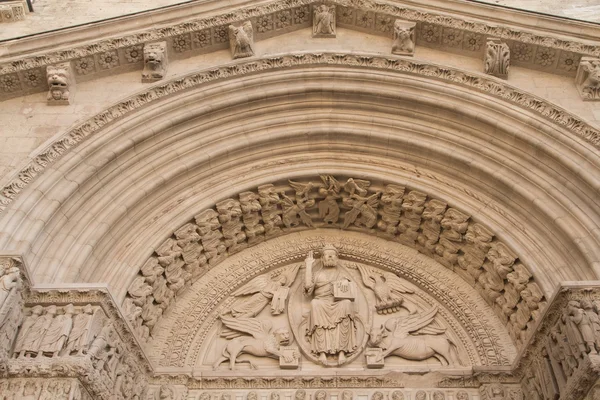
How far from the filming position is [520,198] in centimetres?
712

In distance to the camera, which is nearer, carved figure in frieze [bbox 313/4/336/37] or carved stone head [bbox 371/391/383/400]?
carved stone head [bbox 371/391/383/400]

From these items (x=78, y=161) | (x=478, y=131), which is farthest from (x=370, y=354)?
(x=78, y=161)

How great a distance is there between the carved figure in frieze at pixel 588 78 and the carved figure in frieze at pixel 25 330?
22.4 ft

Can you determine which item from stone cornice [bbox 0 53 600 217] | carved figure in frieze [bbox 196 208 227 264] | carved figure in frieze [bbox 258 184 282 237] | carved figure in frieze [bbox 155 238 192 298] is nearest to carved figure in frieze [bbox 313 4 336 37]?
stone cornice [bbox 0 53 600 217]

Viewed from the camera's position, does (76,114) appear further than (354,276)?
No

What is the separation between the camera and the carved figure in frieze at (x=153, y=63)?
7730 millimetres

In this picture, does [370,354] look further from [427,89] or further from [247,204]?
[427,89]

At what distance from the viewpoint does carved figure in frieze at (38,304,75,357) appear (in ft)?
18.0

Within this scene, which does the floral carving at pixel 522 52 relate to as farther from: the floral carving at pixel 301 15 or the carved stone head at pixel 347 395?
the carved stone head at pixel 347 395

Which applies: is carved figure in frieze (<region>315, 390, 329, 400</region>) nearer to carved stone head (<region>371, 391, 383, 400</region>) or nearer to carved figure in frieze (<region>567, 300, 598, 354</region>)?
carved stone head (<region>371, 391, 383, 400</region>)

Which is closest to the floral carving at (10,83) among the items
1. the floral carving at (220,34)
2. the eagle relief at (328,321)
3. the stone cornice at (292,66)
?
the stone cornice at (292,66)

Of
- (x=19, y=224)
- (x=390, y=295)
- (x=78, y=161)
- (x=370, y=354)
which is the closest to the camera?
(x=19, y=224)

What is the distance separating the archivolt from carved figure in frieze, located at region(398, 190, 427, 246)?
15cm

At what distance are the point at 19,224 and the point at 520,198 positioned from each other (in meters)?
5.73
